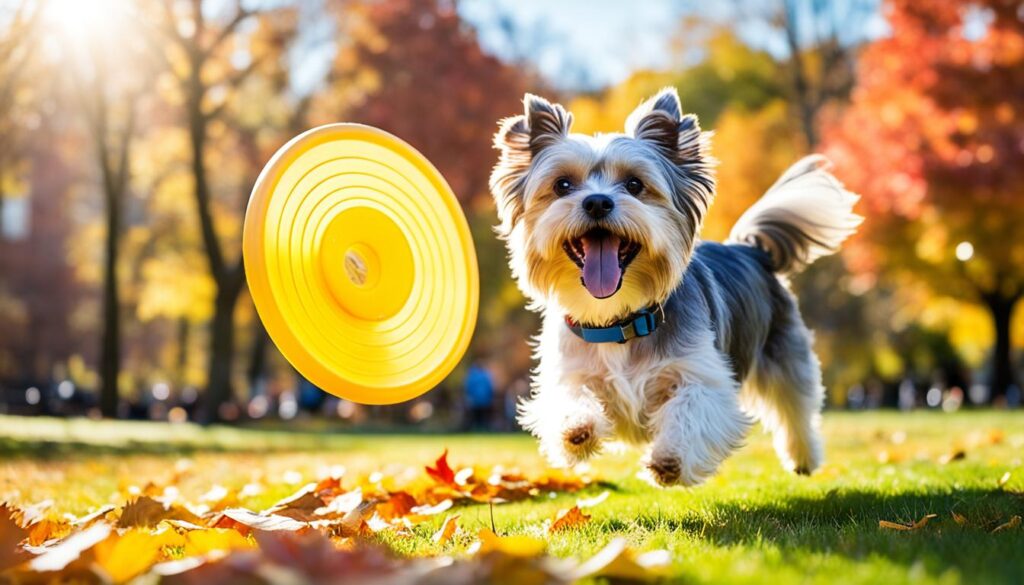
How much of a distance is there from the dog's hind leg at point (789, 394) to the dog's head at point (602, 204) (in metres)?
1.79

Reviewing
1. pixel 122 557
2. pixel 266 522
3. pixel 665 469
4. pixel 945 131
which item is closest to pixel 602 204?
pixel 665 469

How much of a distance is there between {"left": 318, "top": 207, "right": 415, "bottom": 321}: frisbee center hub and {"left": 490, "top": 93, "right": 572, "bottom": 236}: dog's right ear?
83cm

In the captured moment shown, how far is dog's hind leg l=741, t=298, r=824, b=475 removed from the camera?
6.59 meters

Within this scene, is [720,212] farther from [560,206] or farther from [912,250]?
[560,206]

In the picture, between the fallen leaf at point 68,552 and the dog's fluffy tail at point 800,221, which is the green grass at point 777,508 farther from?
the dog's fluffy tail at point 800,221

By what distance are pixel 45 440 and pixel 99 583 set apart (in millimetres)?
12581

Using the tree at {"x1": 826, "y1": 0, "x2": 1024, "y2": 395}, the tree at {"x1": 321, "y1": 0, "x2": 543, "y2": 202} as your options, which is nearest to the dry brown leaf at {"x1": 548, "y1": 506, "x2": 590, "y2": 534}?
the tree at {"x1": 826, "y1": 0, "x2": 1024, "y2": 395}

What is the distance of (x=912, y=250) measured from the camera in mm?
25875

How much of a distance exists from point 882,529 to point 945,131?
60.5 feet

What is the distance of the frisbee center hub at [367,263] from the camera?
575 cm

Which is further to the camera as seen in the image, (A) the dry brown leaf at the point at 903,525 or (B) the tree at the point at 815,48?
(B) the tree at the point at 815,48

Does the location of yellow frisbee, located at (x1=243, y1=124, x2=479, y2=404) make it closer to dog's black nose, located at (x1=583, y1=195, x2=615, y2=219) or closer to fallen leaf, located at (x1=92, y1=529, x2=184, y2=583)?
dog's black nose, located at (x1=583, y1=195, x2=615, y2=219)

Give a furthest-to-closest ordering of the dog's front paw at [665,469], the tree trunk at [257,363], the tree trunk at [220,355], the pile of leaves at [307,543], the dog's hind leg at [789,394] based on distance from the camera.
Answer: the tree trunk at [257,363]
the tree trunk at [220,355]
the dog's hind leg at [789,394]
the dog's front paw at [665,469]
the pile of leaves at [307,543]

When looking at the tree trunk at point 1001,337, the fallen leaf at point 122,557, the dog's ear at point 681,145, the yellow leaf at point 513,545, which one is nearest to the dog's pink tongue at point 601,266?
the dog's ear at point 681,145
